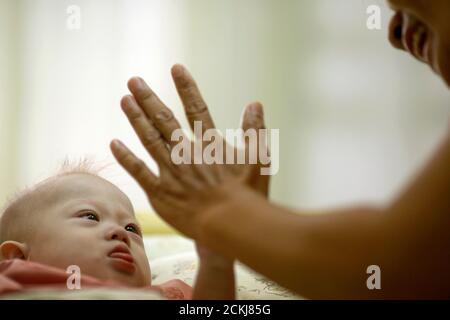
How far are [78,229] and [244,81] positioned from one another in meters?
2.33

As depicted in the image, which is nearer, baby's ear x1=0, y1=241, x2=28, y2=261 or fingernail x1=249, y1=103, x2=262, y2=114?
fingernail x1=249, y1=103, x2=262, y2=114

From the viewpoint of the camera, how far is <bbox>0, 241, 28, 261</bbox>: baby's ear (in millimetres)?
1180

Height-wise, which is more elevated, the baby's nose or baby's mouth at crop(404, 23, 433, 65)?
baby's mouth at crop(404, 23, 433, 65)

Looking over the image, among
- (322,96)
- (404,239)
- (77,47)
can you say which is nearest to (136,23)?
(77,47)

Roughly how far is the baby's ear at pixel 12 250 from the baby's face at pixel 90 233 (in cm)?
1

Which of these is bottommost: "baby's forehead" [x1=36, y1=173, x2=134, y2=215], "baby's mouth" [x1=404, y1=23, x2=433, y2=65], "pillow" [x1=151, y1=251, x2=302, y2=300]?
"pillow" [x1=151, y1=251, x2=302, y2=300]

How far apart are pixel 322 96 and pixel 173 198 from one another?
2.68 m

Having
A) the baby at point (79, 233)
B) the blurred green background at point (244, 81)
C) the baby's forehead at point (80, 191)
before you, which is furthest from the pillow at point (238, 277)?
the blurred green background at point (244, 81)

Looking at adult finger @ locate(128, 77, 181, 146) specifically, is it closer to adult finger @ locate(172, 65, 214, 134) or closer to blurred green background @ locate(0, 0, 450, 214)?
adult finger @ locate(172, 65, 214, 134)

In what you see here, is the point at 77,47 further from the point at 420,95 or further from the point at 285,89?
the point at 420,95

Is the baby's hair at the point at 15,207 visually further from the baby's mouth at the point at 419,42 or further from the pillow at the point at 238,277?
the baby's mouth at the point at 419,42

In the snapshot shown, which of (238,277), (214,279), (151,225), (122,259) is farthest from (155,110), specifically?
(151,225)

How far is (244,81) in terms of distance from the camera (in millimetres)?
3375

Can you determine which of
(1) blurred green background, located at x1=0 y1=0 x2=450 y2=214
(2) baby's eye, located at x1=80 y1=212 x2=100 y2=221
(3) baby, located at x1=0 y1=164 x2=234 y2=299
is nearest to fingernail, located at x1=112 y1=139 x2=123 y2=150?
(3) baby, located at x1=0 y1=164 x2=234 y2=299
